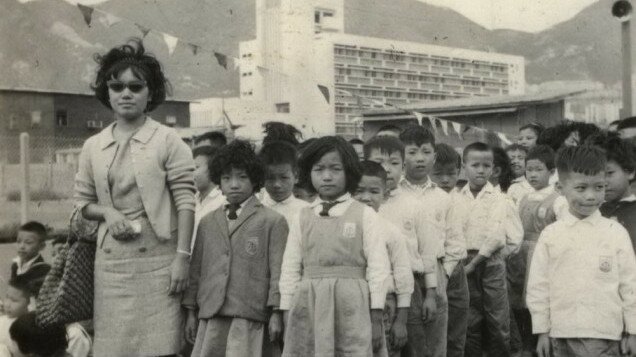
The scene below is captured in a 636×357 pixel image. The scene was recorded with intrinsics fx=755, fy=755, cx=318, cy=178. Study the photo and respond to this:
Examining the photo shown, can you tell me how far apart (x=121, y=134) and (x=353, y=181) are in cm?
120

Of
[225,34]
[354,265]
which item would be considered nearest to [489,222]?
[354,265]

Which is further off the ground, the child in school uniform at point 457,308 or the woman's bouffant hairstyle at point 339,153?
the woman's bouffant hairstyle at point 339,153

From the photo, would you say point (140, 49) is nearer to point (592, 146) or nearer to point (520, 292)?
point (592, 146)

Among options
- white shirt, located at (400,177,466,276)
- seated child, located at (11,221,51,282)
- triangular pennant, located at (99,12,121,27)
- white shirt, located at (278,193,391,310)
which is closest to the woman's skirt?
white shirt, located at (278,193,391,310)

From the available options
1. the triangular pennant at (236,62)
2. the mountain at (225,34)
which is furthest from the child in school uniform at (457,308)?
the mountain at (225,34)

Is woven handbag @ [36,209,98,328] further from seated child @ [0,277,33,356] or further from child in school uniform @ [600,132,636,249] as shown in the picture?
child in school uniform @ [600,132,636,249]

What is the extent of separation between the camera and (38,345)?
4.37m

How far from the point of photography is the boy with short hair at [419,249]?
4703 mm

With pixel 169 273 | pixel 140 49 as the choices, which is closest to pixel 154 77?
pixel 140 49

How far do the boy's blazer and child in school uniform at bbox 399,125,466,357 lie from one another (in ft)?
4.01

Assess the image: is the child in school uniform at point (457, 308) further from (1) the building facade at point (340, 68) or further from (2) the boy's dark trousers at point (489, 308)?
(1) the building facade at point (340, 68)

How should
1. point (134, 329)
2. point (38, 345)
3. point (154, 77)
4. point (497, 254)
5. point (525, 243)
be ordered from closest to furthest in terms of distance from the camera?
point (134, 329) < point (154, 77) < point (38, 345) < point (497, 254) < point (525, 243)

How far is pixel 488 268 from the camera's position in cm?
623

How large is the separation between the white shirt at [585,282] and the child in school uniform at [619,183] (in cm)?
33
